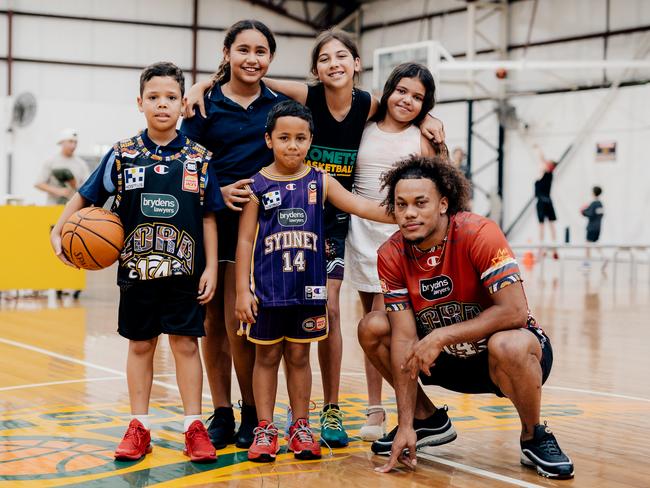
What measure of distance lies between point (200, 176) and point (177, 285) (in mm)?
438

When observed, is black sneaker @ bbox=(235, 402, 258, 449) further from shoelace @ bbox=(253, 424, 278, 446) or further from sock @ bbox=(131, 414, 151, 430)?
sock @ bbox=(131, 414, 151, 430)

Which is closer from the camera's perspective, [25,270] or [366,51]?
[25,270]

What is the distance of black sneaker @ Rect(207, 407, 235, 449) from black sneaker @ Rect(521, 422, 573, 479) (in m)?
1.21

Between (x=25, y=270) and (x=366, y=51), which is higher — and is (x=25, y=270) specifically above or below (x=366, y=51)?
below

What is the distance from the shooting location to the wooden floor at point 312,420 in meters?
3.36

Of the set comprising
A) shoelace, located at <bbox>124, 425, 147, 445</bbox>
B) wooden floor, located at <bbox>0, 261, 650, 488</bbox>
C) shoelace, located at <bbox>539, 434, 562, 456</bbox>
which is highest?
shoelace, located at <bbox>539, 434, 562, 456</bbox>

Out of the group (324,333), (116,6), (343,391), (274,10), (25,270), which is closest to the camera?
(324,333)

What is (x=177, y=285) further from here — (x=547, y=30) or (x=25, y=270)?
(x=547, y=30)

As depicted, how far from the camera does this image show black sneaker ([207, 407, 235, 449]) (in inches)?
151

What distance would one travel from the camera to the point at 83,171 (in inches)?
416

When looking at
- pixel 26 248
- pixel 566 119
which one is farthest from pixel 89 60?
pixel 26 248

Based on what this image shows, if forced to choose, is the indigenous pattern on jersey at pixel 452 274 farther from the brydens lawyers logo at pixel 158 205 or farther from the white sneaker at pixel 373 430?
the brydens lawyers logo at pixel 158 205

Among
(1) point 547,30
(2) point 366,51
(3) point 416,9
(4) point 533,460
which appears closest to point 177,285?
(4) point 533,460

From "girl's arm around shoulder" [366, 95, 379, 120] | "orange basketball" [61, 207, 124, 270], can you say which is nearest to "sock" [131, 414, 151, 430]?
"orange basketball" [61, 207, 124, 270]
